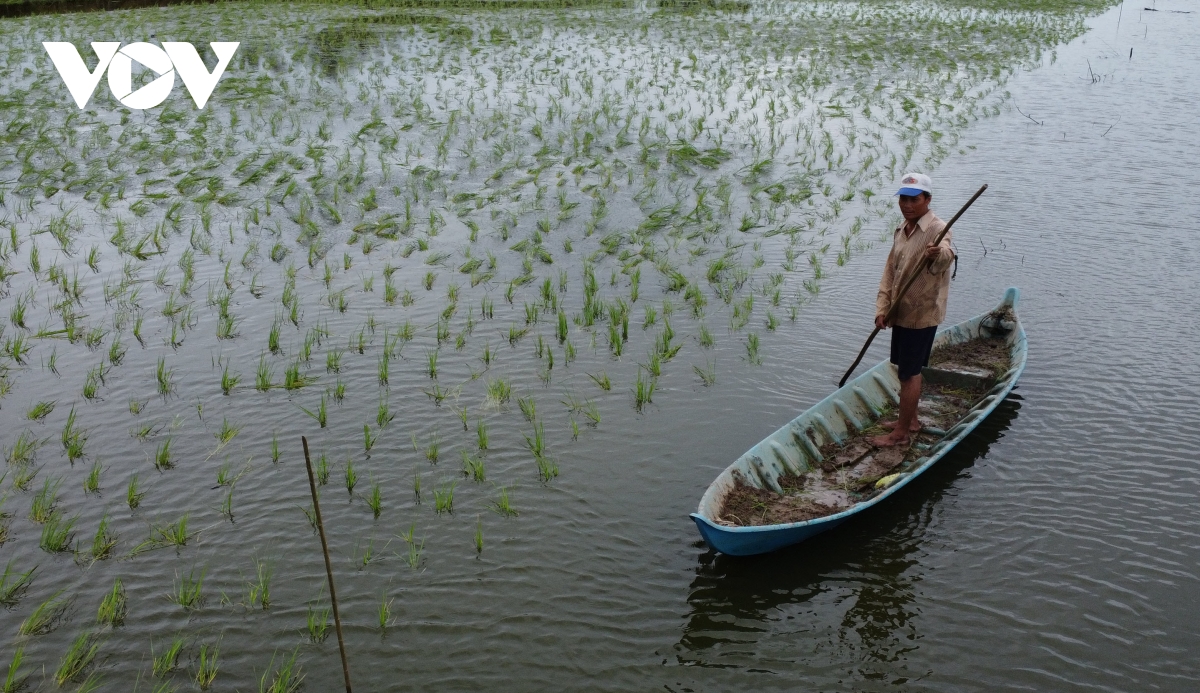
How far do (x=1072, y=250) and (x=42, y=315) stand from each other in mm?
8368

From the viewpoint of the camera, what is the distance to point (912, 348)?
477 centimetres

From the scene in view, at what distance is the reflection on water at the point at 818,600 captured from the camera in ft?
11.7

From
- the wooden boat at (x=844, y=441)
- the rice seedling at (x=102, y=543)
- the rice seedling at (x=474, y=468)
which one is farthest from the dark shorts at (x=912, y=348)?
the rice seedling at (x=102, y=543)

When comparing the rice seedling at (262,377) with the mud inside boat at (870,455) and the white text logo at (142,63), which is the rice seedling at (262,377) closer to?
the mud inside boat at (870,455)

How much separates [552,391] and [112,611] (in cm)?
269

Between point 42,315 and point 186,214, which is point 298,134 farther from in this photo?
point 42,315

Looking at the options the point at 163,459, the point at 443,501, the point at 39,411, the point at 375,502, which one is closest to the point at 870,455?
the point at 443,501

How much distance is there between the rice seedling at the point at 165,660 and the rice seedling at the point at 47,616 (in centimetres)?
46

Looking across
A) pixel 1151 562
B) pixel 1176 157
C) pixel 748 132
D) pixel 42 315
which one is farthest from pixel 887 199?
pixel 42 315

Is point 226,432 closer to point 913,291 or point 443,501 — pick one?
point 443,501

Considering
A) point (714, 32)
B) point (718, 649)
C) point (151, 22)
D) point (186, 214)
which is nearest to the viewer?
point (718, 649)

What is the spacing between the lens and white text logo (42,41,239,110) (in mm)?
13477

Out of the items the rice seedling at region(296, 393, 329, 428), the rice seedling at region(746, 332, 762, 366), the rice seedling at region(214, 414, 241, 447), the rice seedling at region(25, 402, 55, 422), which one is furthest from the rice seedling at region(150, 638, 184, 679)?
the rice seedling at region(746, 332, 762, 366)

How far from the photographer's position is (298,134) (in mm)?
11094
